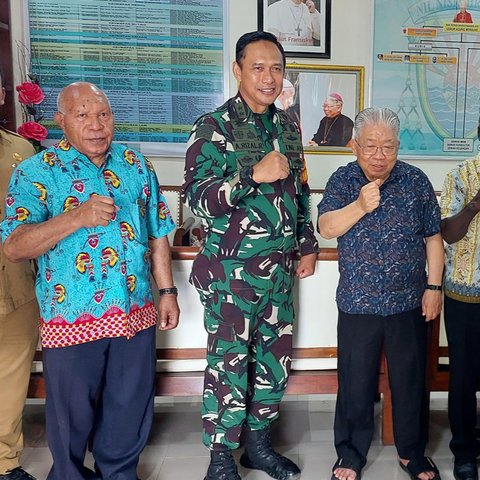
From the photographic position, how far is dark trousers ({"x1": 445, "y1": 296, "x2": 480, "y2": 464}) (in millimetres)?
1665

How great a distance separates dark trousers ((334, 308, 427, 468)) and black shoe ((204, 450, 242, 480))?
0.38 m

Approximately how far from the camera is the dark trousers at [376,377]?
5.23 feet

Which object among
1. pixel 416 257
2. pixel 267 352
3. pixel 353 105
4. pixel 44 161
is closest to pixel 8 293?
pixel 44 161

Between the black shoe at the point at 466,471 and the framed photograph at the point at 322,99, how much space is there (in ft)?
6.55

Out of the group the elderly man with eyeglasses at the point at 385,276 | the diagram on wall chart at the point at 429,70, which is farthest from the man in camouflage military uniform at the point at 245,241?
the diagram on wall chart at the point at 429,70

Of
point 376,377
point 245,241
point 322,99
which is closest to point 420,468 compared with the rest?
point 376,377

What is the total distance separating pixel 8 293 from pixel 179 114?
71.4 inches

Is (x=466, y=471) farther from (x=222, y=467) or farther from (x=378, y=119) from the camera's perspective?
(x=378, y=119)

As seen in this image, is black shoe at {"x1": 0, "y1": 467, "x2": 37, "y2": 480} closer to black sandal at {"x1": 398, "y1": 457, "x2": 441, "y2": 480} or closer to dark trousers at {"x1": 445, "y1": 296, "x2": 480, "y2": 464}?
black sandal at {"x1": 398, "y1": 457, "x2": 441, "y2": 480}

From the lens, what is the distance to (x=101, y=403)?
1595 mm

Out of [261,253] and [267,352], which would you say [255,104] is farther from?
[267,352]

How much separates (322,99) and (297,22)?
0.48 metres

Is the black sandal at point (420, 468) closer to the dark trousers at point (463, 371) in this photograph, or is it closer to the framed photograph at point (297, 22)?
the dark trousers at point (463, 371)

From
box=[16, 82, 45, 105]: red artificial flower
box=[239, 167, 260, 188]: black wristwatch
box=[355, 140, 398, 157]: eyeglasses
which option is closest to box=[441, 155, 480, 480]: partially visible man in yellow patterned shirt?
box=[355, 140, 398, 157]: eyeglasses
